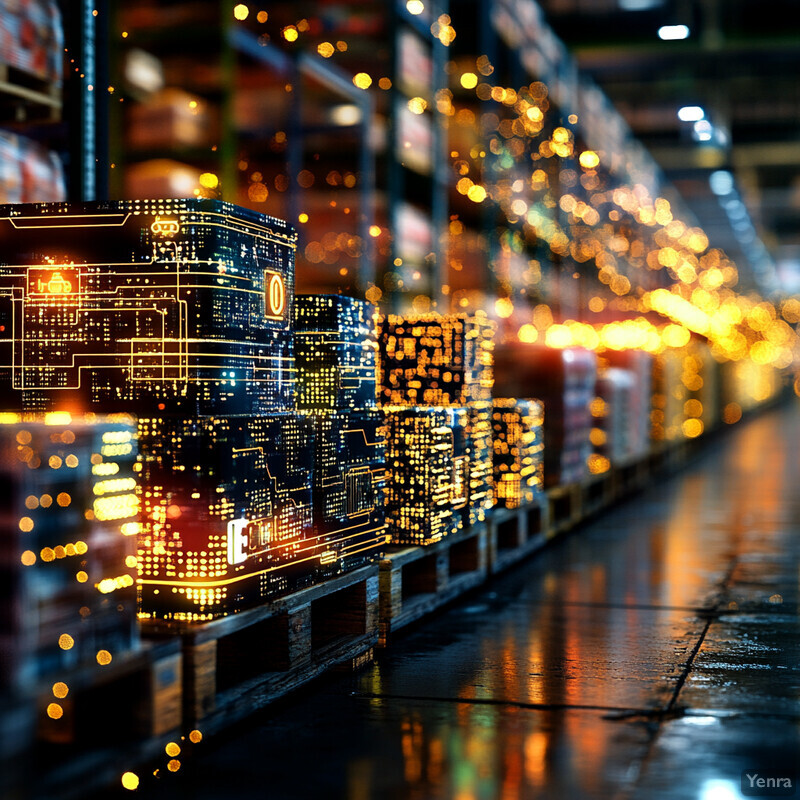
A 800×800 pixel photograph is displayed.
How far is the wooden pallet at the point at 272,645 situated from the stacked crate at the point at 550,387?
12.0ft

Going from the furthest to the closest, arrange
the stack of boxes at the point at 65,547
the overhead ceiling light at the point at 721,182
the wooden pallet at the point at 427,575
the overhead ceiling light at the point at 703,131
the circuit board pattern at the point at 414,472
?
1. the overhead ceiling light at the point at 721,182
2. the overhead ceiling light at the point at 703,131
3. the circuit board pattern at the point at 414,472
4. the wooden pallet at the point at 427,575
5. the stack of boxes at the point at 65,547

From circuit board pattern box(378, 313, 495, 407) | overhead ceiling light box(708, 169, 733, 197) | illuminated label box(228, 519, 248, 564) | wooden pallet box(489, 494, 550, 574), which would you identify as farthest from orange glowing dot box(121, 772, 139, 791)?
overhead ceiling light box(708, 169, 733, 197)

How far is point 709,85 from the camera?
16.6 metres

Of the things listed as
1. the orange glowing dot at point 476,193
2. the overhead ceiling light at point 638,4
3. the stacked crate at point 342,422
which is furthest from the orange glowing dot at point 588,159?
the stacked crate at point 342,422

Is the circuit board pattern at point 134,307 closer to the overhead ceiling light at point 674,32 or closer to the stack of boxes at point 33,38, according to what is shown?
the stack of boxes at point 33,38

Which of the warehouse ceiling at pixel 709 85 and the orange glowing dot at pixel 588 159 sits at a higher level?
the warehouse ceiling at pixel 709 85

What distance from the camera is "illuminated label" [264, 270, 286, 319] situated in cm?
377

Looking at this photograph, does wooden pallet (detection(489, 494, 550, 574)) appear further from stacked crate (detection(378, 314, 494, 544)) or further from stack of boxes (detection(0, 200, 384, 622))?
stack of boxes (detection(0, 200, 384, 622))

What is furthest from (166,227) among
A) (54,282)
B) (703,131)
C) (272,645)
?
(703,131)

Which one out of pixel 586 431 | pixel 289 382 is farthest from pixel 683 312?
pixel 289 382

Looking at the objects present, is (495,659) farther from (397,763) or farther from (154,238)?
(154,238)

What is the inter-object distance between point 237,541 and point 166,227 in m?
0.98

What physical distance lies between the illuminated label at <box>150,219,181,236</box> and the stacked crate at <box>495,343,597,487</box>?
15.3 ft

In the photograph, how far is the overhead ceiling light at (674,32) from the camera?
40.4 ft
